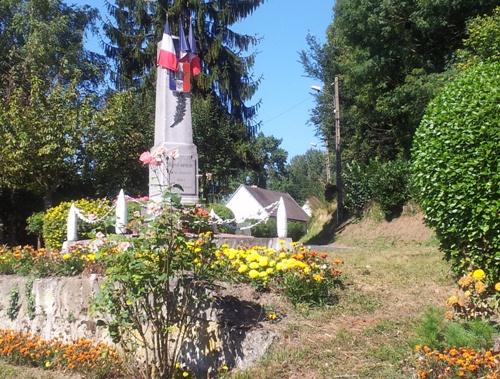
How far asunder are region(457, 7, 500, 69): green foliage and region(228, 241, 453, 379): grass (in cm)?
1064

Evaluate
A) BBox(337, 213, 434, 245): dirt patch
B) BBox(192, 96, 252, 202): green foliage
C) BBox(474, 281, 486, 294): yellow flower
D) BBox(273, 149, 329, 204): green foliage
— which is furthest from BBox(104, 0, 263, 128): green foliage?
BBox(273, 149, 329, 204): green foliage

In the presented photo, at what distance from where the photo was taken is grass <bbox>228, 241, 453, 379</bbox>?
522cm

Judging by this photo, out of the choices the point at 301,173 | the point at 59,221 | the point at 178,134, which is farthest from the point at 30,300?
the point at 301,173

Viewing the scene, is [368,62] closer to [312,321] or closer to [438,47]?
[438,47]

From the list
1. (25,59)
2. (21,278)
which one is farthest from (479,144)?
(25,59)

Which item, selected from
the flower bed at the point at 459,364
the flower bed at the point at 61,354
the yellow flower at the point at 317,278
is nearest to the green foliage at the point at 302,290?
the yellow flower at the point at 317,278

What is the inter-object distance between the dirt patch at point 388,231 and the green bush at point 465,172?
1206 cm

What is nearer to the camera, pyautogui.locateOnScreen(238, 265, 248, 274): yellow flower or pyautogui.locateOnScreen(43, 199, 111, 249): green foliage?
pyautogui.locateOnScreen(238, 265, 248, 274): yellow flower

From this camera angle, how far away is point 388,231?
21.5 metres

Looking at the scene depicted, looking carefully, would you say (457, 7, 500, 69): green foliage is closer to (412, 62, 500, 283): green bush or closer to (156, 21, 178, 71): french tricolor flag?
(156, 21, 178, 71): french tricolor flag

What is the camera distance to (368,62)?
22594 mm

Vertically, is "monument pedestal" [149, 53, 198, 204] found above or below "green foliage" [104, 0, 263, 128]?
below

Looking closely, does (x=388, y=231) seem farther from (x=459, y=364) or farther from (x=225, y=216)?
(x=459, y=364)

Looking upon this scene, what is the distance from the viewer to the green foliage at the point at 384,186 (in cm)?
2214
